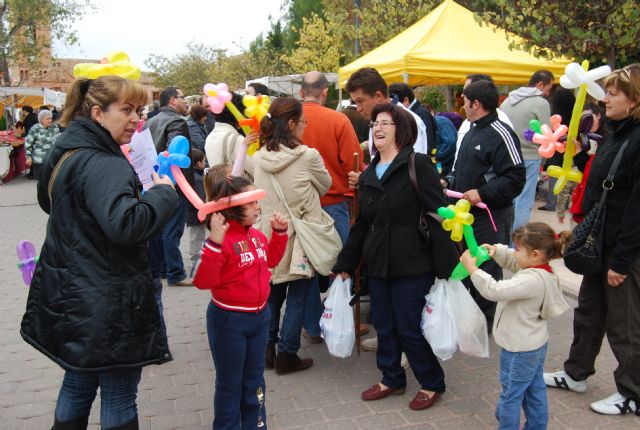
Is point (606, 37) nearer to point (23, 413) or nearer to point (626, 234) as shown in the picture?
point (626, 234)

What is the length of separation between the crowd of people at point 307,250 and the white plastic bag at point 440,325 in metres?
0.08

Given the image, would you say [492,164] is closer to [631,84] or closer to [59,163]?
[631,84]

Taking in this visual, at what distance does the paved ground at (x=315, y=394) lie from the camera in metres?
3.36

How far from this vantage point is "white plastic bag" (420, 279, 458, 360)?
10.8 feet

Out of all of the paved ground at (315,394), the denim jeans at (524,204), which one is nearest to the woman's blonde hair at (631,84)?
the paved ground at (315,394)

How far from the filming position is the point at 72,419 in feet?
8.19

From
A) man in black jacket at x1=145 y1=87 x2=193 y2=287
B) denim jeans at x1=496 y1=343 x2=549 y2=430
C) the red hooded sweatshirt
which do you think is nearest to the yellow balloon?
the red hooded sweatshirt

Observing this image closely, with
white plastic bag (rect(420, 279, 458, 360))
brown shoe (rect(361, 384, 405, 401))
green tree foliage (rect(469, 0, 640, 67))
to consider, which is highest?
green tree foliage (rect(469, 0, 640, 67))

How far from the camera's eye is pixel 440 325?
3289mm

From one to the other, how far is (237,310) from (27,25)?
955 inches

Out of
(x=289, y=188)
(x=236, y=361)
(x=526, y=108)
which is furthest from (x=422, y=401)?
(x=526, y=108)

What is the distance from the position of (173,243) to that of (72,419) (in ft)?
12.3

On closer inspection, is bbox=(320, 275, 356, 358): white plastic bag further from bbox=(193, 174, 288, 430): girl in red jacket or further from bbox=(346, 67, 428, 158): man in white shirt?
bbox=(346, 67, 428, 158): man in white shirt

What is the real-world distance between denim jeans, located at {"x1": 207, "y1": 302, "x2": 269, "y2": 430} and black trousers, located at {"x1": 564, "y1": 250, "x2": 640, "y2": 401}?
2.01m
